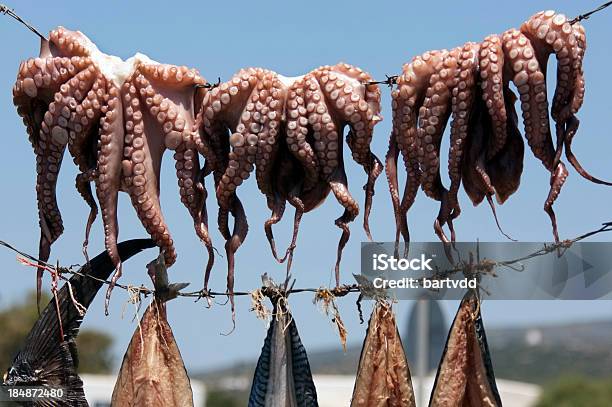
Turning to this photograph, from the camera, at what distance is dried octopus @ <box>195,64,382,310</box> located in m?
5.12

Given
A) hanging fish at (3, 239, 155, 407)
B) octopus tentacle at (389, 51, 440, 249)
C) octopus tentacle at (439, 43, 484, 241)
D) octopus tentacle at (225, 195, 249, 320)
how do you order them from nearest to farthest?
octopus tentacle at (439, 43, 484, 241)
octopus tentacle at (389, 51, 440, 249)
octopus tentacle at (225, 195, 249, 320)
hanging fish at (3, 239, 155, 407)

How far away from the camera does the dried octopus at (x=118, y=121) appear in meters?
5.37

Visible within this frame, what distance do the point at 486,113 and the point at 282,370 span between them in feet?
4.64

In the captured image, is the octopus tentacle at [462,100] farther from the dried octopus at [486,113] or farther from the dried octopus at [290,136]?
the dried octopus at [290,136]

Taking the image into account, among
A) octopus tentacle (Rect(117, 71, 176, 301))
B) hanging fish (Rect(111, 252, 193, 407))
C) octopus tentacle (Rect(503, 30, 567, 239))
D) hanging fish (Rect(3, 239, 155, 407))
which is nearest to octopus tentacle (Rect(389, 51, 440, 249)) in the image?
octopus tentacle (Rect(503, 30, 567, 239))

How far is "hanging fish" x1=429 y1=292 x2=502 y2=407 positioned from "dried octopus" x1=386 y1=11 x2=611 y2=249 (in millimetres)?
355

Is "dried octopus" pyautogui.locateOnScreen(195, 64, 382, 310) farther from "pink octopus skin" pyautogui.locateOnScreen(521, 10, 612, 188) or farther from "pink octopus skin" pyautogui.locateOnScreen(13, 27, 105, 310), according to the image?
"pink octopus skin" pyautogui.locateOnScreen(521, 10, 612, 188)

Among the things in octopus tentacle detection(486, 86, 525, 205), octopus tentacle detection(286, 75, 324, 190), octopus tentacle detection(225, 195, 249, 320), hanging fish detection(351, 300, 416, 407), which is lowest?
hanging fish detection(351, 300, 416, 407)

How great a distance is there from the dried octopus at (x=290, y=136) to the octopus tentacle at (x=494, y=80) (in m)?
0.53

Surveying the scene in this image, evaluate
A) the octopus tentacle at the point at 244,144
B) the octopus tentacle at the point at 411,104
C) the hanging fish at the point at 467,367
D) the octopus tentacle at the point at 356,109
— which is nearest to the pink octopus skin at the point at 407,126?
the octopus tentacle at the point at 411,104

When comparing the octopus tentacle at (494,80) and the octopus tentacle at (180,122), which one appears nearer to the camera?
the octopus tentacle at (494,80)

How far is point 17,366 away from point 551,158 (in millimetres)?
2674

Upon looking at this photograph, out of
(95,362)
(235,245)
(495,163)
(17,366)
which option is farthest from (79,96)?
→ (95,362)

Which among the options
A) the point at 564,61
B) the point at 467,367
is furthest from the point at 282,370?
the point at 564,61
